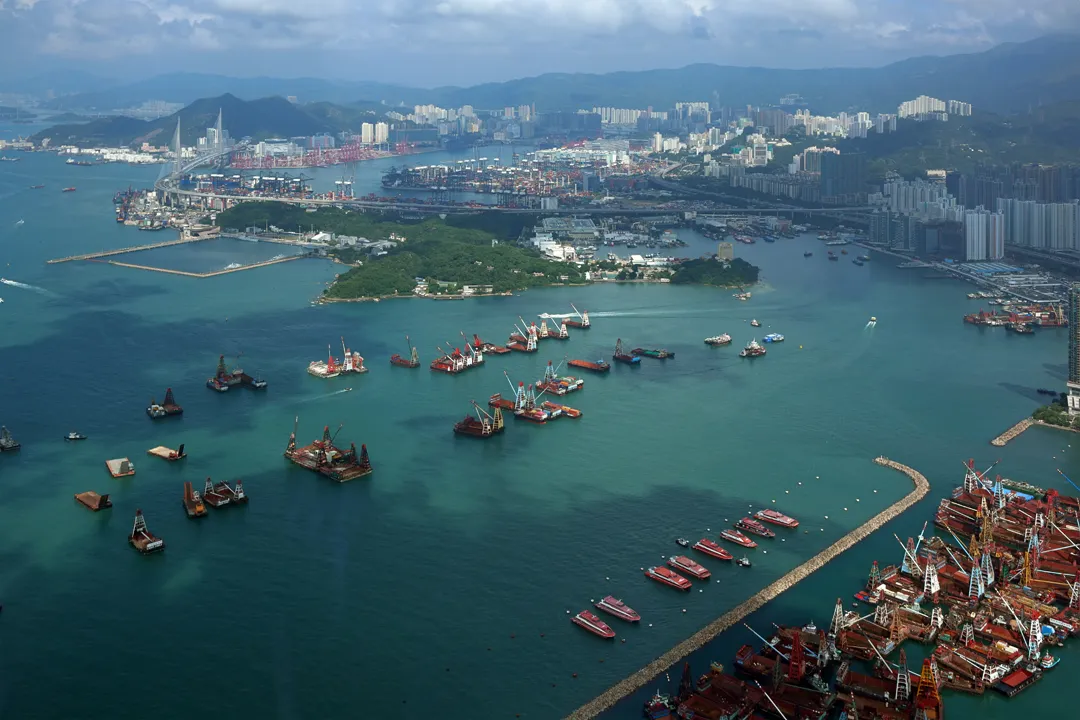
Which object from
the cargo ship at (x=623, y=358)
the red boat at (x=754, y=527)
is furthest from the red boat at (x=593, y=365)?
the red boat at (x=754, y=527)

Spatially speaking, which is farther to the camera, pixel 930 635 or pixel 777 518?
pixel 777 518

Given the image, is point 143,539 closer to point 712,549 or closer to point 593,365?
point 712,549

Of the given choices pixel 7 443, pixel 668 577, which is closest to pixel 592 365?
pixel 668 577

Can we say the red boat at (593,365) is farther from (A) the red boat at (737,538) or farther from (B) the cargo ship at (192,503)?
(B) the cargo ship at (192,503)

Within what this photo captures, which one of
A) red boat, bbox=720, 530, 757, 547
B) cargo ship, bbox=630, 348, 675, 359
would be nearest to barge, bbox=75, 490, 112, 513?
red boat, bbox=720, 530, 757, 547

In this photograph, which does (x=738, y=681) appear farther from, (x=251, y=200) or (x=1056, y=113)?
(x=1056, y=113)

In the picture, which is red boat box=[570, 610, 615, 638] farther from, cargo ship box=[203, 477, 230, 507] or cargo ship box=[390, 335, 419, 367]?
cargo ship box=[390, 335, 419, 367]

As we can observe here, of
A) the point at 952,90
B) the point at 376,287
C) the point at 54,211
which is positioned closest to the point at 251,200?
the point at 54,211
